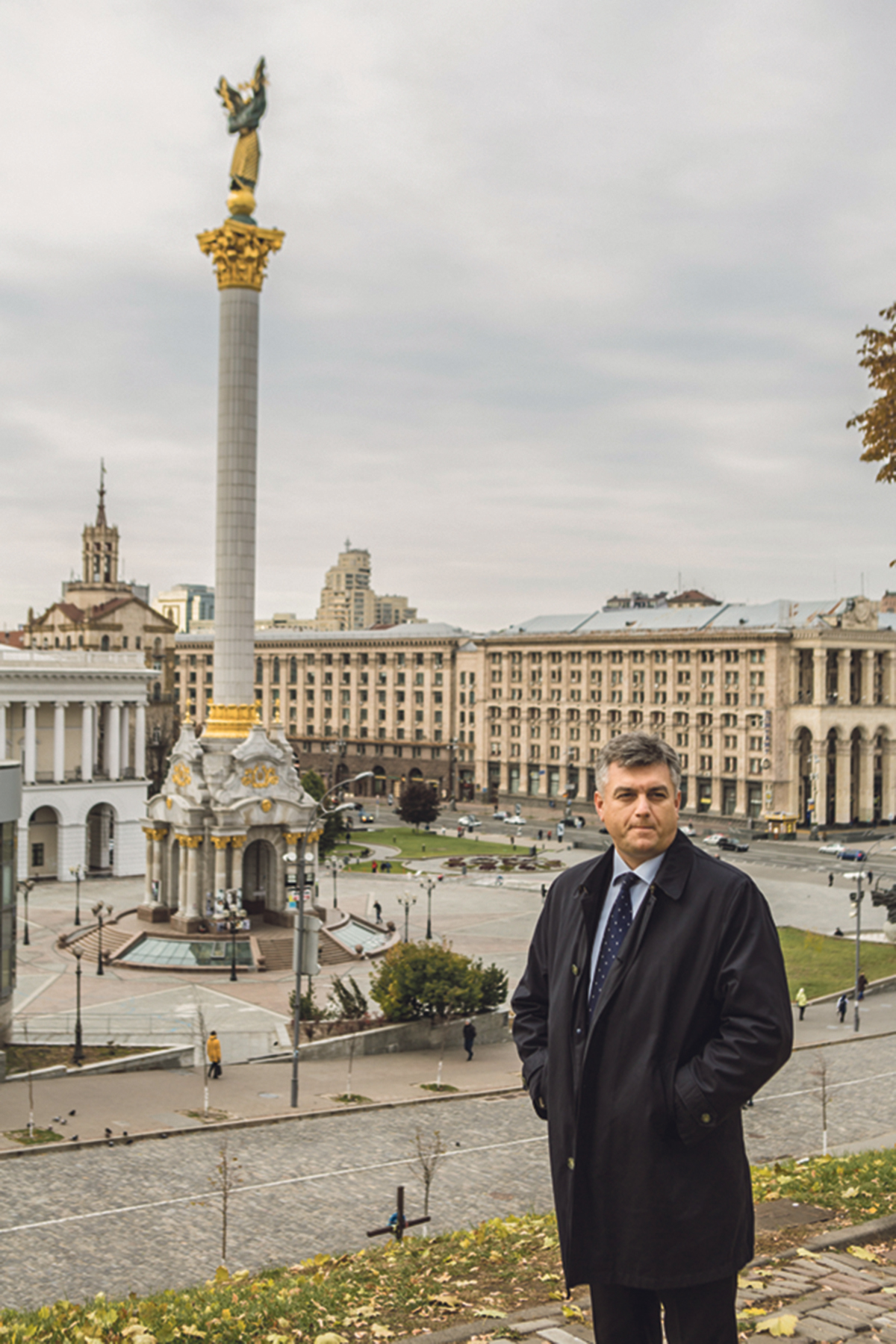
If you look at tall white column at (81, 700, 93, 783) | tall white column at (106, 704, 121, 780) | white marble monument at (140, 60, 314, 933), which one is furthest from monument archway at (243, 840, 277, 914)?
tall white column at (106, 704, 121, 780)

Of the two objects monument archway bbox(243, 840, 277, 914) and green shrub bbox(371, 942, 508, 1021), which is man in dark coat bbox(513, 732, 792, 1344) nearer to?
green shrub bbox(371, 942, 508, 1021)

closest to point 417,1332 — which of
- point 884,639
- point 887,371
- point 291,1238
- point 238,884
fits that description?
point 291,1238

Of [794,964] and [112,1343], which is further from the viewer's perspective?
[794,964]

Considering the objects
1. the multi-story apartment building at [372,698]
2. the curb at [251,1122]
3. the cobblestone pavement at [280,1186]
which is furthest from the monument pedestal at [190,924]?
the multi-story apartment building at [372,698]

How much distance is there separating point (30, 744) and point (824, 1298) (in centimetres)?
7459

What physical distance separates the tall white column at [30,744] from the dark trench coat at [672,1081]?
76.6 meters

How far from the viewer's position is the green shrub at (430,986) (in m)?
40.8

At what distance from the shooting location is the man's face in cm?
664

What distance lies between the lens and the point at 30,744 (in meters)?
79.1

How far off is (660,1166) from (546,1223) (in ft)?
34.2

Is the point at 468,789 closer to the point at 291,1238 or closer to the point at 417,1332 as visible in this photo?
the point at 291,1238

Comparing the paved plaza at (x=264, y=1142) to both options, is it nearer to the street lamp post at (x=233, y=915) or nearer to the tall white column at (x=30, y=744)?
the street lamp post at (x=233, y=915)

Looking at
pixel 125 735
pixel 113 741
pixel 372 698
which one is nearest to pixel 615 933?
pixel 113 741

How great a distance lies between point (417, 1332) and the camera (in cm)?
1070
